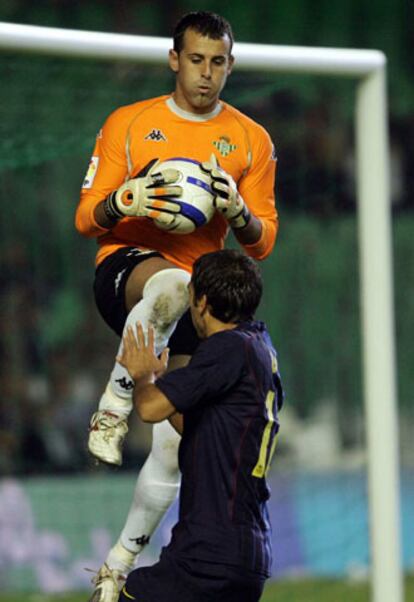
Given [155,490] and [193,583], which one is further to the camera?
[155,490]

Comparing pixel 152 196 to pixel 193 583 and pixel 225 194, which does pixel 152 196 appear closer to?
pixel 225 194

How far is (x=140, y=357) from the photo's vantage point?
5.21m

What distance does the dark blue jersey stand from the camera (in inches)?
202

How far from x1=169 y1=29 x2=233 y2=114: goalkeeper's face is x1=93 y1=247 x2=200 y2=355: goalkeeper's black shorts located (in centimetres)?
56

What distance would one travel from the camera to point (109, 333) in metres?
10.5

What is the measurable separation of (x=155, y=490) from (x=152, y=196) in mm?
1145

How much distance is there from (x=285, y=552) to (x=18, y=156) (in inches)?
147

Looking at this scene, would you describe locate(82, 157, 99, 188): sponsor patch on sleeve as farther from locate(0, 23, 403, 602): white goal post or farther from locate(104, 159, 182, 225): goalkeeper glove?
locate(0, 23, 403, 602): white goal post

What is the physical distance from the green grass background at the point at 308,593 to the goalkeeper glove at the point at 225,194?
5.48 meters

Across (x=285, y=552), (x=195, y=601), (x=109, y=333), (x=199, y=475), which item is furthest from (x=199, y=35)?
(x=285, y=552)

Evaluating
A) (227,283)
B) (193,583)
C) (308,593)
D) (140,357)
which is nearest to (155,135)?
(227,283)

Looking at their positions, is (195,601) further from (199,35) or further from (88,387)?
(88,387)

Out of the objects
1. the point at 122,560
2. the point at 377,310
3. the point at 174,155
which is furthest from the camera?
the point at 377,310

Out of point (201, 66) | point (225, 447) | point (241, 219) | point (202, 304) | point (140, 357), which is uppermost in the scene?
point (201, 66)
